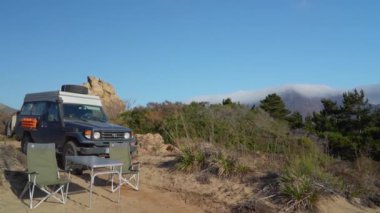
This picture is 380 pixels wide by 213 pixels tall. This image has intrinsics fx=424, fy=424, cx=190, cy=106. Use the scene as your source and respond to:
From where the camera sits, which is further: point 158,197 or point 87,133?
point 87,133

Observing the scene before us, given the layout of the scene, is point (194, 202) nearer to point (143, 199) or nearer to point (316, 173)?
point (143, 199)

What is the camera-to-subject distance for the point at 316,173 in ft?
27.5

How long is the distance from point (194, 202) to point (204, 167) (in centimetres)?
164

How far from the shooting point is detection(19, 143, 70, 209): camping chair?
7266mm

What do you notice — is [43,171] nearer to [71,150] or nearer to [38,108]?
[71,150]

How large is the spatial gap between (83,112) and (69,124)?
1.02m

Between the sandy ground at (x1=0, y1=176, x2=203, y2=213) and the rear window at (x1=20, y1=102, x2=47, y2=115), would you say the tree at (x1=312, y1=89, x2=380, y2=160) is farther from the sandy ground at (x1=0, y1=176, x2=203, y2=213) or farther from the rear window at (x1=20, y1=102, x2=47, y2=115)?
the sandy ground at (x1=0, y1=176, x2=203, y2=213)

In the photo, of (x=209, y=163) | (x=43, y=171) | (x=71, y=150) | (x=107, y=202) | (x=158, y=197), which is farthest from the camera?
(x=71, y=150)

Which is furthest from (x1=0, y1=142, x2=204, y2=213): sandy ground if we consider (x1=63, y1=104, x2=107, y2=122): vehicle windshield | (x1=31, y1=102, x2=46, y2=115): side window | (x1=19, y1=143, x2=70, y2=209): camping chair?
(x1=31, y1=102, x2=46, y2=115): side window

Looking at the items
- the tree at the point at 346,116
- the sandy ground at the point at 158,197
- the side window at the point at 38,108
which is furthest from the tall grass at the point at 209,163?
the tree at the point at 346,116

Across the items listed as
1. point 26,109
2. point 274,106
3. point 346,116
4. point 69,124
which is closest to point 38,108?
point 26,109

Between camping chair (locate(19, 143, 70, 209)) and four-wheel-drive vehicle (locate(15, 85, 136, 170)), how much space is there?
2.42 meters

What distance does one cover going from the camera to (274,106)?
4091 centimetres

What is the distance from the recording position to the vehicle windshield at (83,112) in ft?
37.7
